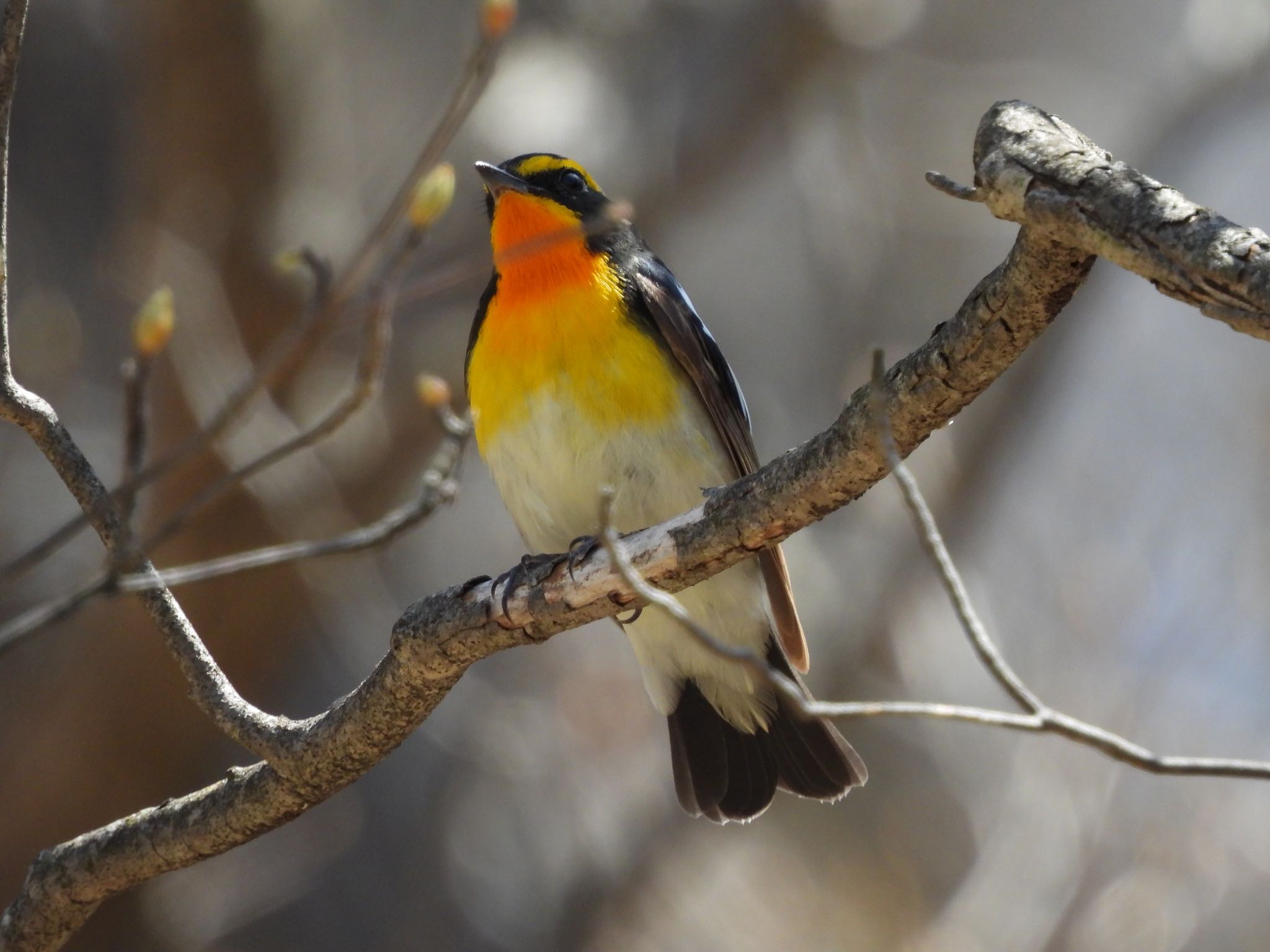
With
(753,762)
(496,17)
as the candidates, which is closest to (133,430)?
(496,17)

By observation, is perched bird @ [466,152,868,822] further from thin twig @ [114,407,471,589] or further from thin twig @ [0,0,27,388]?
thin twig @ [0,0,27,388]

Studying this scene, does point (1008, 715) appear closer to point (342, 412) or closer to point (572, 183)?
point (342, 412)

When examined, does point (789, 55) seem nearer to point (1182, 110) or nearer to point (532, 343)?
point (1182, 110)

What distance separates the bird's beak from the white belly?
85 cm

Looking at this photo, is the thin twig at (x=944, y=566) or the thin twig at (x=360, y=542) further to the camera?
the thin twig at (x=360, y=542)

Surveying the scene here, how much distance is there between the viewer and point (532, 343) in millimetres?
3848

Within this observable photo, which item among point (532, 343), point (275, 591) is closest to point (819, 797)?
point (532, 343)

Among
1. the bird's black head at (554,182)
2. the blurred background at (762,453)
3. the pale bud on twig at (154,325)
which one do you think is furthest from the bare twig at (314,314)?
the blurred background at (762,453)

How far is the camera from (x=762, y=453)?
9.09 m

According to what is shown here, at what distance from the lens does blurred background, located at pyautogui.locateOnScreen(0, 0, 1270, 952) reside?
21.0 feet

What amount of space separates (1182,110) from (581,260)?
496 cm

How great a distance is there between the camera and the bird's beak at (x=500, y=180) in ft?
13.8

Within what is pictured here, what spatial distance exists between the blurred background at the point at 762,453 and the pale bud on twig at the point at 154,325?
3.46 meters

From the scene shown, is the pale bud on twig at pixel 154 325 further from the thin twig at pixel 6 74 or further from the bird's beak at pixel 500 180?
the bird's beak at pixel 500 180
